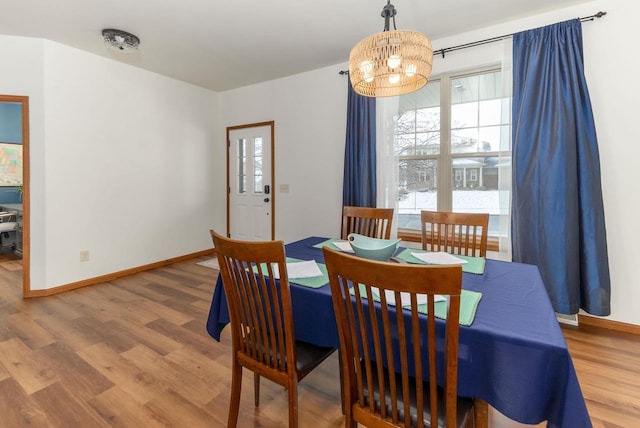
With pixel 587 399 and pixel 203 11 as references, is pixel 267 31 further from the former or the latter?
pixel 587 399

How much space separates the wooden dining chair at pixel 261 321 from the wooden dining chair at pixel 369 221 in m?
A: 1.23

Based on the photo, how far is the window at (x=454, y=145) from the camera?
2.88m

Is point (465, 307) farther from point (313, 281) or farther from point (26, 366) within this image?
point (26, 366)

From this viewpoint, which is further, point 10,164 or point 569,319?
point 10,164

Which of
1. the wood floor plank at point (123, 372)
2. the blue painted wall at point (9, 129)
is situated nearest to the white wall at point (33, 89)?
the wood floor plank at point (123, 372)

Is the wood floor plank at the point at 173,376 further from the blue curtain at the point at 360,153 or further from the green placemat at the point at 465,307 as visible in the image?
the blue curtain at the point at 360,153

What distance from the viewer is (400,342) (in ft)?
2.94

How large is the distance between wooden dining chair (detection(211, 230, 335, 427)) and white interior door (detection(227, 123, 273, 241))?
310 centimetres

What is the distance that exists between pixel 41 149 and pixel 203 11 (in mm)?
2127

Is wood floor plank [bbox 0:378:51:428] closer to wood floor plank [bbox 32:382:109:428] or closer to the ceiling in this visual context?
wood floor plank [bbox 32:382:109:428]

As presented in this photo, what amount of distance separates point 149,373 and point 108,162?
→ 272 centimetres

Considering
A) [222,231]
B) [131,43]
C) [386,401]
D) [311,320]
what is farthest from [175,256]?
[386,401]

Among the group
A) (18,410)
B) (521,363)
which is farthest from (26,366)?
(521,363)

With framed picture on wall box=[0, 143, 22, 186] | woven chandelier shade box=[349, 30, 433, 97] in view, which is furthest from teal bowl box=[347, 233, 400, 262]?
framed picture on wall box=[0, 143, 22, 186]
